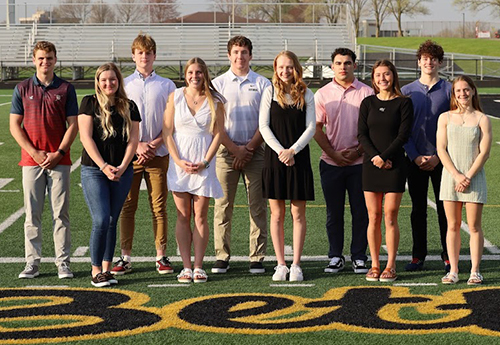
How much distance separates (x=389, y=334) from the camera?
5309mm

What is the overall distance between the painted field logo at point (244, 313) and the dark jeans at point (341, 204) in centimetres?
85

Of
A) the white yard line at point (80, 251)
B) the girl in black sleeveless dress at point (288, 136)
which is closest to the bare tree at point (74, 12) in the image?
the white yard line at point (80, 251)

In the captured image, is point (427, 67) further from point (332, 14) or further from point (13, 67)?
point (332, 14)

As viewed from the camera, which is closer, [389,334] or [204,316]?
[389,334]

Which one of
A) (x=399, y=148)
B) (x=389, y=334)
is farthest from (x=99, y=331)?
(x=399, y=148)

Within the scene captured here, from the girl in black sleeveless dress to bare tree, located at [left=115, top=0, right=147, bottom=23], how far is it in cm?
3925

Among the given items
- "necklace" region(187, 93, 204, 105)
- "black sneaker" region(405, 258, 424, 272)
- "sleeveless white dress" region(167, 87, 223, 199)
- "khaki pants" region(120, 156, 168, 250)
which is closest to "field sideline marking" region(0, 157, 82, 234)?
"khaki pants" region(120, 156, 168, 250)

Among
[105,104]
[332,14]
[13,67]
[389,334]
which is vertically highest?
[332,14]

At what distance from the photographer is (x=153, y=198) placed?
7.27 metres

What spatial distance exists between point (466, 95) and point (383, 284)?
4.96ft

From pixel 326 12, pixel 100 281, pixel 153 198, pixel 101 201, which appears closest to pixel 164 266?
pixel 153 198

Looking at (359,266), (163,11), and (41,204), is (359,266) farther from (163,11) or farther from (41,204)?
(163,11)

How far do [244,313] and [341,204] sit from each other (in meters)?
1.93

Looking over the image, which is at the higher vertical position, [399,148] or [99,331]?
[399,148]
